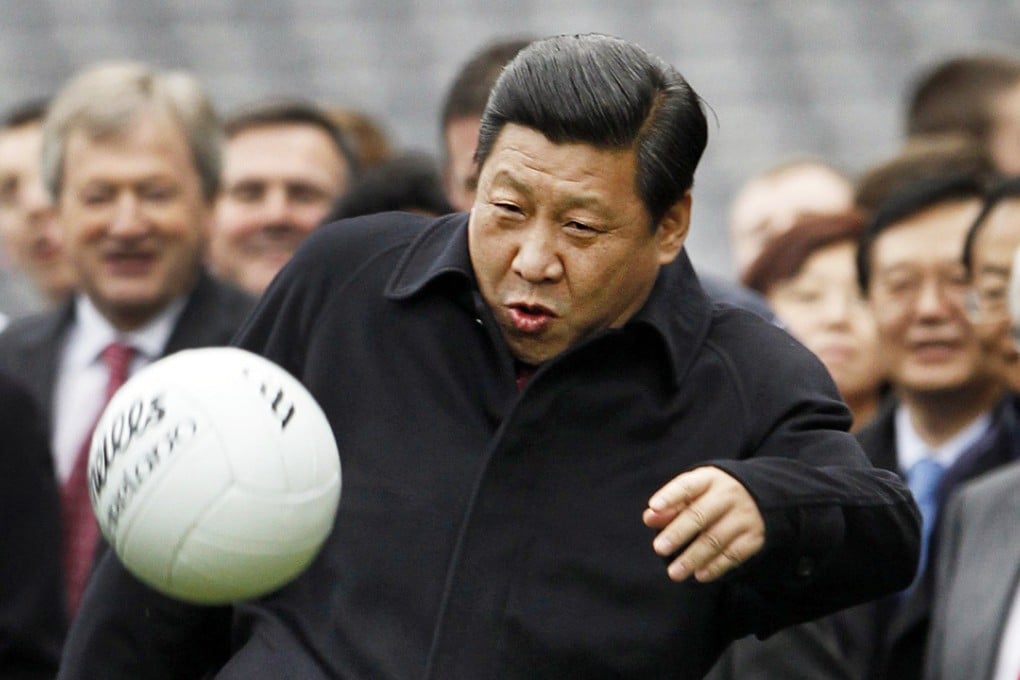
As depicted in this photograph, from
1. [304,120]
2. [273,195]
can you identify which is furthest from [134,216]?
[304,120]

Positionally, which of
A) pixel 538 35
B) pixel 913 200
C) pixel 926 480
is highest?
pixel 913 200

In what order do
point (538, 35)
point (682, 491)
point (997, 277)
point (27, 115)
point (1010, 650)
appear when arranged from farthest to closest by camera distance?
point (538, 35)
point (27, 115)
point (997, 277)
point (1010, 650)
point (682, 491)

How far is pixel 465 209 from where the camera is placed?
237 inches

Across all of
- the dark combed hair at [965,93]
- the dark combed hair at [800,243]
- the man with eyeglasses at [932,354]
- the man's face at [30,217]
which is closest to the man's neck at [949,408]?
the man with eyeglasses at [932,354]

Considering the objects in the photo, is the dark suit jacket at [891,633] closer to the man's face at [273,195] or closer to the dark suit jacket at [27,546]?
the dark suit jacket at [27,546]

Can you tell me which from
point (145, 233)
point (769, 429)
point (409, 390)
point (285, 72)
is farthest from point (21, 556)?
point (285, 72)

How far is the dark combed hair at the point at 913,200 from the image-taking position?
642cm

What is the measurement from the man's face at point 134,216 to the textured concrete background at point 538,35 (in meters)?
12.7

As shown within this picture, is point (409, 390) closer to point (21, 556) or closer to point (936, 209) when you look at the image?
point (21, 556)

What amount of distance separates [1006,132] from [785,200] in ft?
3.03

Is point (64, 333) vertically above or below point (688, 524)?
below

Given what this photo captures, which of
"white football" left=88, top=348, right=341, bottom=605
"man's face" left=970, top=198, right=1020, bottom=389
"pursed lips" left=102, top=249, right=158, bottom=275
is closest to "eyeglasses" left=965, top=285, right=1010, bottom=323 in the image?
"man's face" left=970, top=198, right=1020, bottom=389

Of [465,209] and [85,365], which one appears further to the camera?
[85,365]

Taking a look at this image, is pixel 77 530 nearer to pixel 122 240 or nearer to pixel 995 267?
pixel 122 240
